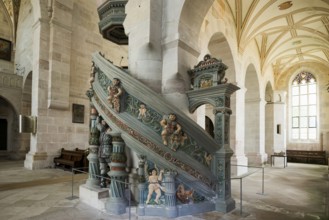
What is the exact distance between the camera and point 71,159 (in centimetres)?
884

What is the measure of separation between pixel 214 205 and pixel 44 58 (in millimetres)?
8704

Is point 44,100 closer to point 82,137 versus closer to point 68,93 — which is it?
point 68,93

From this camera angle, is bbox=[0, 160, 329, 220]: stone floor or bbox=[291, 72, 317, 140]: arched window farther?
bbox=[291, 72, 317, 140]: arched window

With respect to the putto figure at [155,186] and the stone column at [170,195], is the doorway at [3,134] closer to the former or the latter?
the putto figure at [155,186]

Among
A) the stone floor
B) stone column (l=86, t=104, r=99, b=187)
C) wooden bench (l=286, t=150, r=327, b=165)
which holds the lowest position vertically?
wooden bench (l=286, t=150, r=327, b=165)

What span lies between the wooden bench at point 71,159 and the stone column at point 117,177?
490 cm

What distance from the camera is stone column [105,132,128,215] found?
397 cm

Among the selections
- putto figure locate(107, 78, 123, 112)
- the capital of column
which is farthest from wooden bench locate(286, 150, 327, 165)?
putto figure locate(107, 78, 123, 112)

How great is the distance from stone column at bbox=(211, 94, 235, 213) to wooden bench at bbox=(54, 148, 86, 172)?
575 cm

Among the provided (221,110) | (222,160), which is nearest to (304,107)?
(221,110)

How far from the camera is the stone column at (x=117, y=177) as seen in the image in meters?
3.97

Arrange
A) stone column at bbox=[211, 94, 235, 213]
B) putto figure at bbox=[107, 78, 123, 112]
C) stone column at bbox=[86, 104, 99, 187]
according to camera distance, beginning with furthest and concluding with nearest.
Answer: stone column at bbox=[86, 104, 99, 187], stone column at bbox=[211, 94, 235, 213], putto figure at bbox=[107, 78, 123, 112]

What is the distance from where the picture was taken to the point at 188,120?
13.4 ft

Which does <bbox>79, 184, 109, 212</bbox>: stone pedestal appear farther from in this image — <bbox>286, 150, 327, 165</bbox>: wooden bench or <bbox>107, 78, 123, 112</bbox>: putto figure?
<bbox>286, 150, 327, 165</bbox>: wooden bench
